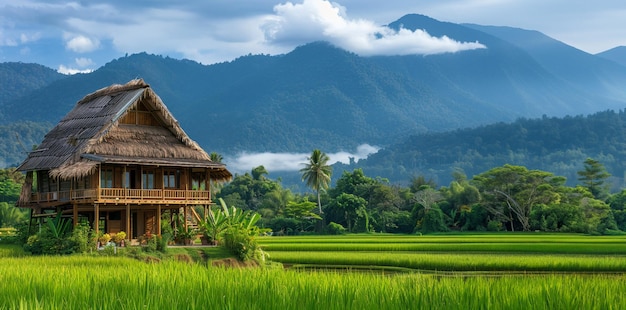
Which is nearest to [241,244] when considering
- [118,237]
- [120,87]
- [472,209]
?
[118,237]

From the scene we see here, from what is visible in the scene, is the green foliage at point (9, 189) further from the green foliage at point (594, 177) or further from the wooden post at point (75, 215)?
the green foliage at point (594, 177)

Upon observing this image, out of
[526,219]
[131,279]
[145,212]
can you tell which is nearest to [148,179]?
[145,212]

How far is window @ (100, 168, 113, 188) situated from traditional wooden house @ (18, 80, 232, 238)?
38 millimetres

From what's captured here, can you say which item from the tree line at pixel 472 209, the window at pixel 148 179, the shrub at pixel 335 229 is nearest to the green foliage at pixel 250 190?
the tree line at pixel 472 209

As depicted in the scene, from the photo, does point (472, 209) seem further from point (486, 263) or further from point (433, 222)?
point (486, 263)

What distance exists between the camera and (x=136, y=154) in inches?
1132

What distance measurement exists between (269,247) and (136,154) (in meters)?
11.9

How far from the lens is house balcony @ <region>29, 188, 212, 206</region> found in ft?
90.7

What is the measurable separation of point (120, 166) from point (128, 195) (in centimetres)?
143

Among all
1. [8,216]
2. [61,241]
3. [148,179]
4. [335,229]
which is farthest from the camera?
[335,229]

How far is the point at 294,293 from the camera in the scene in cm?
1023

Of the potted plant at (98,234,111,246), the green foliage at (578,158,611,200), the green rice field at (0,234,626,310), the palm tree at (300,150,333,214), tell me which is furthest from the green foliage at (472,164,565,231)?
the green rice field at (0,234,626,310)

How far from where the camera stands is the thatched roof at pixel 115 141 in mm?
28000

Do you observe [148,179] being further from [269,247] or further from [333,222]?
[333,222]
